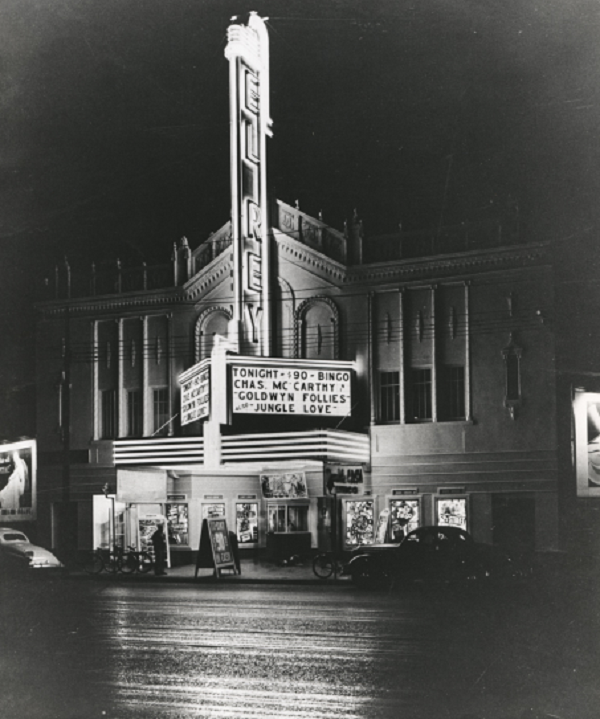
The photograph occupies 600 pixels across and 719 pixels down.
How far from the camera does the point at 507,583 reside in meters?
13.9

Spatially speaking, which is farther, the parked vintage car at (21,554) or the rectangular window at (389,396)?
the rectangular window at (389,396)

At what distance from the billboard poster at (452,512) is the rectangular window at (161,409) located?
5.59 metres

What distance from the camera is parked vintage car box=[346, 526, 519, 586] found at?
14422mm

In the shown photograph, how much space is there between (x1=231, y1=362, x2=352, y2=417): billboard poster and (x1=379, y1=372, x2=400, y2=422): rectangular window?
0.65m

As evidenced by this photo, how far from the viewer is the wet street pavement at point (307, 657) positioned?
30.2 feet

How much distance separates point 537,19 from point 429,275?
560cm

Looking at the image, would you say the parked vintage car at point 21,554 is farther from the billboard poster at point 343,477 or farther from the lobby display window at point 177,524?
the billboard poster at point 343,477

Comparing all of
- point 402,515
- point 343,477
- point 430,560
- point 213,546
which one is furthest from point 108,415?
point 430,560

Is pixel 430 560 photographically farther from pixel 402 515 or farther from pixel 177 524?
pixel 177 524

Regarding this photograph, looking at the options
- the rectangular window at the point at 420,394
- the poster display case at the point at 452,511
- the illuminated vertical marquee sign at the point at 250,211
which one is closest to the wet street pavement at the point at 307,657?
the poster display case at the point at 452,511

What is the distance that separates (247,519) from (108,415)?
13.7 feet

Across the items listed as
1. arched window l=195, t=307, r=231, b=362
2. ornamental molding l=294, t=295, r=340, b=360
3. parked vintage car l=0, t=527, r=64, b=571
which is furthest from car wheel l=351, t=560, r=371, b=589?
parked vintage car l=0, t=527, r=64, b=571

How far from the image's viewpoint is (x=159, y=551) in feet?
60.9

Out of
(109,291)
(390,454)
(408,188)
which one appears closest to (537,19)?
(408,188)
